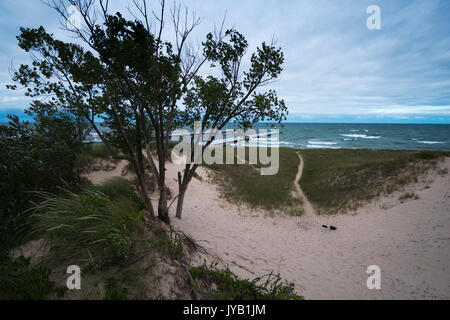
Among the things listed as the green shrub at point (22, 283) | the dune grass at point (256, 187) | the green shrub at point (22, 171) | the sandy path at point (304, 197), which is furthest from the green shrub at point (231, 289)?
the sandy path at point (304, 197)

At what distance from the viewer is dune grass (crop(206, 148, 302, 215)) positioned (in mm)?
13897

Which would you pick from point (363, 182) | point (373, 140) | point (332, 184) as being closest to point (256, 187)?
point (332, 184)

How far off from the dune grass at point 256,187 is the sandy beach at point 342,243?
1.23m

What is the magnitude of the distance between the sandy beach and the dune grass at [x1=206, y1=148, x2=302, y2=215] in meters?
1.23

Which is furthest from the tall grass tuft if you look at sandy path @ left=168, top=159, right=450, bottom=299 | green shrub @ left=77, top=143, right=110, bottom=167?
green shrub @ left=77, top=143, right=110, bottom=167

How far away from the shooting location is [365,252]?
824cm

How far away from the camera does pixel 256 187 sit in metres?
17.0

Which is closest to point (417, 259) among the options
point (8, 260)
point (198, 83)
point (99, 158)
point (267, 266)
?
point (267, 266)

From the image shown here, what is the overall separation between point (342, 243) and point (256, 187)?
851 centimetres

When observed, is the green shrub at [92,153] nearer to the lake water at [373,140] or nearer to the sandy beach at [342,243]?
the sandy beach at [342,243]

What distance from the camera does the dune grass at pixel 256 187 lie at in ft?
45.6

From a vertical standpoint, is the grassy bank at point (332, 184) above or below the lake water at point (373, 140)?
below

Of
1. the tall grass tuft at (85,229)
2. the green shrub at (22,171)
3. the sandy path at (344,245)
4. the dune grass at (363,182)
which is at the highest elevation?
the green shrub at (22,171)
